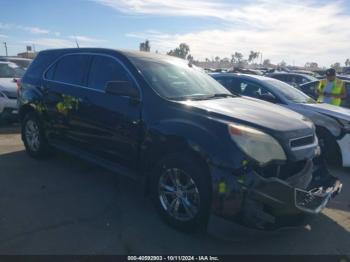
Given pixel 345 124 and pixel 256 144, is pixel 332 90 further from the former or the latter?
pixel 256 144

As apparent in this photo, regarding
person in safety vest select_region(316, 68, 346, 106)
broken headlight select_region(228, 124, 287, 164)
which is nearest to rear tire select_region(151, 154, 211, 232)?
broken headlight select_region(228, 124, 287, 164)

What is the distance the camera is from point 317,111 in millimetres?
6477

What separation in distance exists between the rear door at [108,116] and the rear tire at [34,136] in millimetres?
1287

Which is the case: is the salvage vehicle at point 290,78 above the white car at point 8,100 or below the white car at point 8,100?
Result: above

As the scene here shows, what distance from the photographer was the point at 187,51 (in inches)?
3994

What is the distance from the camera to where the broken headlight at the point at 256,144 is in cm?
320

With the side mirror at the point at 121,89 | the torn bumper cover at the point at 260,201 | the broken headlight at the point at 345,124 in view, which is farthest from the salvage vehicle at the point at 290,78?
the torn bumper cover at the point at 260,201

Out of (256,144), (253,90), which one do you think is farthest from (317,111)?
(256,144)

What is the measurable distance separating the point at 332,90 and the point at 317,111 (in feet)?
9.70

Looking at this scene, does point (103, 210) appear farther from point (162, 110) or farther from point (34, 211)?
point (162, 110)

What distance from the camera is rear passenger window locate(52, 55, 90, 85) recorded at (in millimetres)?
5004

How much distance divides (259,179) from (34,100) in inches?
169

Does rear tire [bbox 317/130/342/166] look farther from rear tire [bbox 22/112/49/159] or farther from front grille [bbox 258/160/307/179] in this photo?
rear tire [bbox 22/112/49/159]

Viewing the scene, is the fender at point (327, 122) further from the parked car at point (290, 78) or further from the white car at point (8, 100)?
the parked car at point (290, 78)
